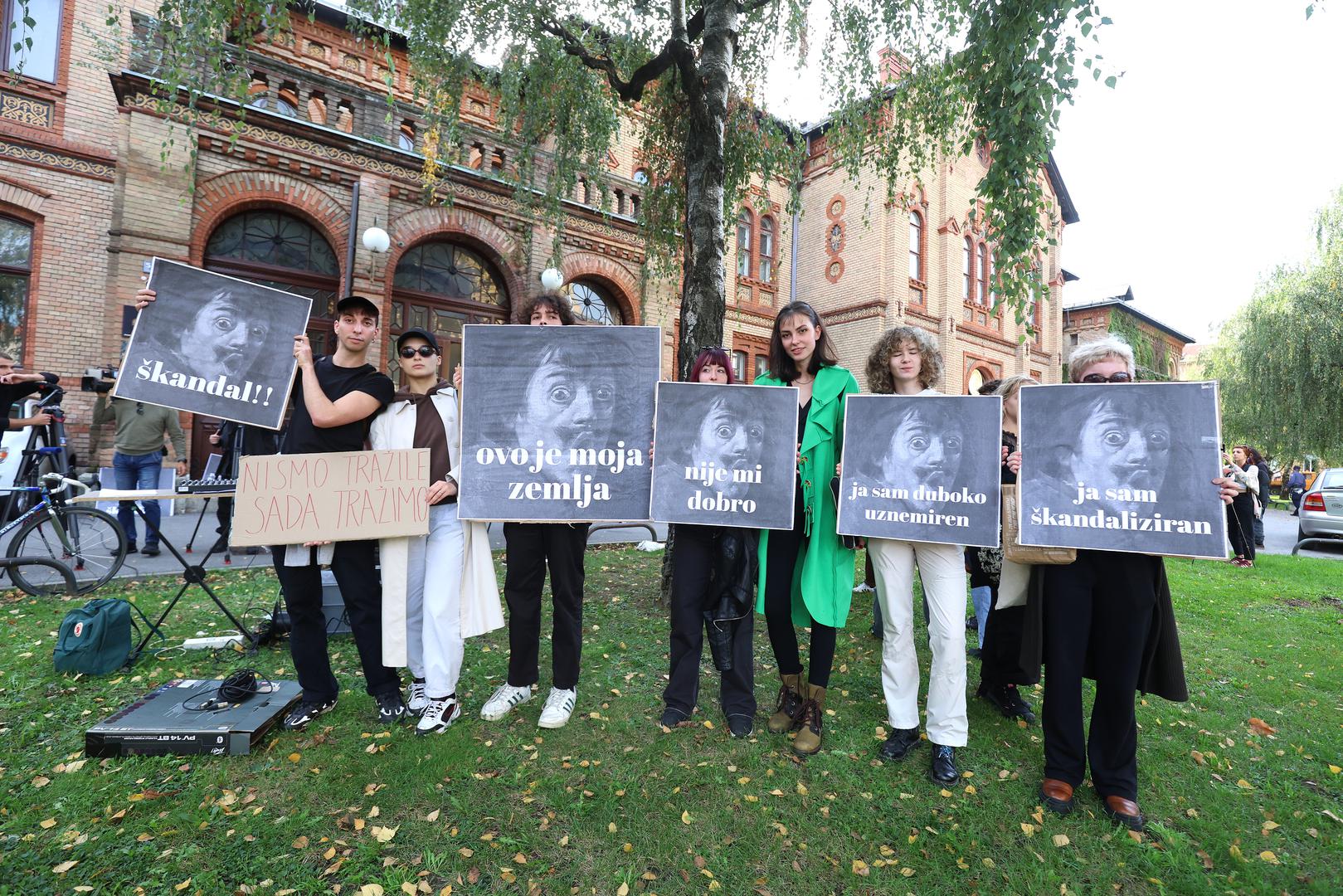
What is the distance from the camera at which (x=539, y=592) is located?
3.35 m

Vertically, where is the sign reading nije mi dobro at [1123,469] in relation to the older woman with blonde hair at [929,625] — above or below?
above

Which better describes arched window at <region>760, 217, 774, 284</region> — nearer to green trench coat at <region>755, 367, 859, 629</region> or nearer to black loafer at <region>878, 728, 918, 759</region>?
green trench coat at <region>755, 367, 859, 629</region>

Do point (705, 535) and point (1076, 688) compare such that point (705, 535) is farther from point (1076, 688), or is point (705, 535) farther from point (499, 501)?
point (1076, 688)

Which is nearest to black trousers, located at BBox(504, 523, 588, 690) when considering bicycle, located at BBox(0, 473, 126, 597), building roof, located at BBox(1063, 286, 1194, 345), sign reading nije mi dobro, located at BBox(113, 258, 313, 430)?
sign reading nije mi dobro, located at BBox(113, 258, 313, 430)

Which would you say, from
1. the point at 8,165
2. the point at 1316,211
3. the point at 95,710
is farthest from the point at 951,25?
the point at 1316,211

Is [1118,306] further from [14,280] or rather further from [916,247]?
[14,280]

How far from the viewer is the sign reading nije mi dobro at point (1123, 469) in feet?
8.11

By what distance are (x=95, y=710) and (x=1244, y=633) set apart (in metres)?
9.15

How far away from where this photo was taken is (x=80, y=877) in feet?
6.84

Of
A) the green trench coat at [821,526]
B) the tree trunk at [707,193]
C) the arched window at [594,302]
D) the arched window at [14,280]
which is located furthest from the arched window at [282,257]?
the green trench coat at [821,526]

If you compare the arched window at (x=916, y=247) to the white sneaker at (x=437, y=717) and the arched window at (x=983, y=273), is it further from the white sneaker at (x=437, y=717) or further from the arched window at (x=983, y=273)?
the white sneaker at (x=437, y=717)

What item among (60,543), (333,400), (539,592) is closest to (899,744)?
(539,592)

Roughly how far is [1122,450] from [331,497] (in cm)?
380

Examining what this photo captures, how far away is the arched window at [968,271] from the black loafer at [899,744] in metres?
20.2
